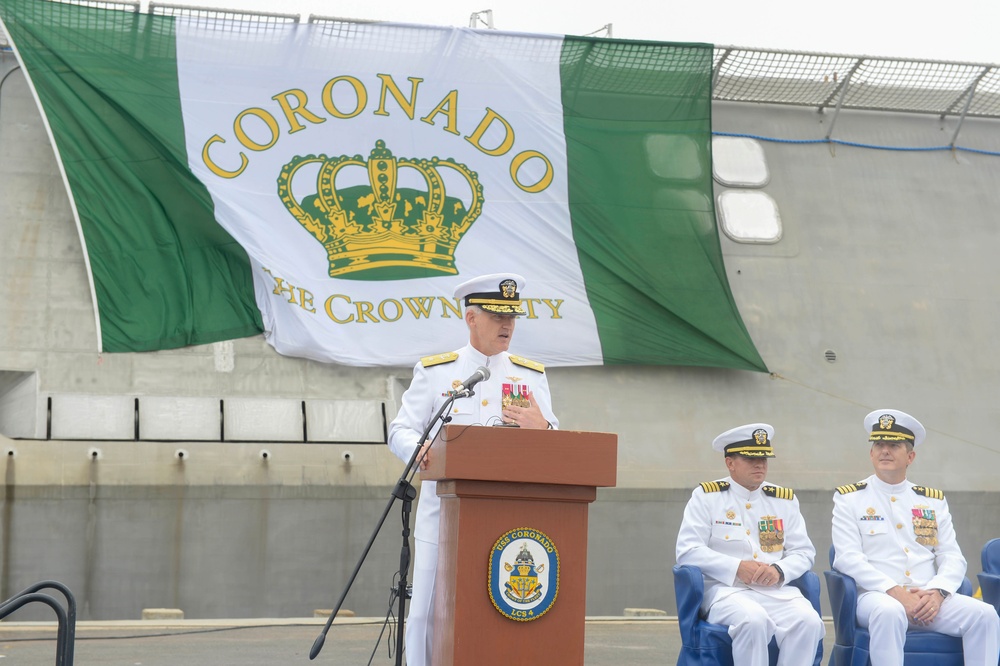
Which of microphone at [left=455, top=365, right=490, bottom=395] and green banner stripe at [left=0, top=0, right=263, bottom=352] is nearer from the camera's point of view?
microphone at [left=455, top=365, right=490, bottom=395]

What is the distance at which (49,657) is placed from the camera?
554cm

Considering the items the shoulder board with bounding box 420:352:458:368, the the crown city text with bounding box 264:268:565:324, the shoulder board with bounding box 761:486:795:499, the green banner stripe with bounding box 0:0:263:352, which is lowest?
the shoulder board with bounding box 761:486:795:499

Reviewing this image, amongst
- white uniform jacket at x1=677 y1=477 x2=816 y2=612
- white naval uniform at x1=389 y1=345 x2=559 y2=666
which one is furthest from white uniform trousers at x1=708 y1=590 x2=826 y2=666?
white naval uniform at x1=389 y1=345 x2=559 y2=666

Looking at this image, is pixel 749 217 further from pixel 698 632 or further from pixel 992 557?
pixel 698 632

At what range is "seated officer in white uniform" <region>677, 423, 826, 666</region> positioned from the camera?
445 centimetres

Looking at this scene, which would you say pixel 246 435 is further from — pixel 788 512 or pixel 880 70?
pixel 880 70

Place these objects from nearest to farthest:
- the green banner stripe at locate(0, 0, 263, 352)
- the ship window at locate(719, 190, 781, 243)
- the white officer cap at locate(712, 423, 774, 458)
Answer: the white officer cap at locate(712, 423, 774, 458), the green banner stripe at locate(0, 0, 263, 352), the ship window at locate(719, 190, 781, 243)

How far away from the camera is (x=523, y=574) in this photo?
337 cm

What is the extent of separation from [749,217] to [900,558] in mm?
6688

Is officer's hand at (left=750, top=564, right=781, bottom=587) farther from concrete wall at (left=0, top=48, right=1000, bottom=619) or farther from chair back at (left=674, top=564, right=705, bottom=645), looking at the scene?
concrete wall at (left=0, top=48, right=1000, bottom=619)

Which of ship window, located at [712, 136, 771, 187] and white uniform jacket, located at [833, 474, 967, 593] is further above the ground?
ship window, located at [712, 136, 771, 187]

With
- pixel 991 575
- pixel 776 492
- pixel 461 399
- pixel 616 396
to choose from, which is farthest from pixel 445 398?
pixel 616 396

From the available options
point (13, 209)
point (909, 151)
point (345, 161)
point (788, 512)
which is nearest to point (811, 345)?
point (909, 151)

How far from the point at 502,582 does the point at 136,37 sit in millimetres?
7476
